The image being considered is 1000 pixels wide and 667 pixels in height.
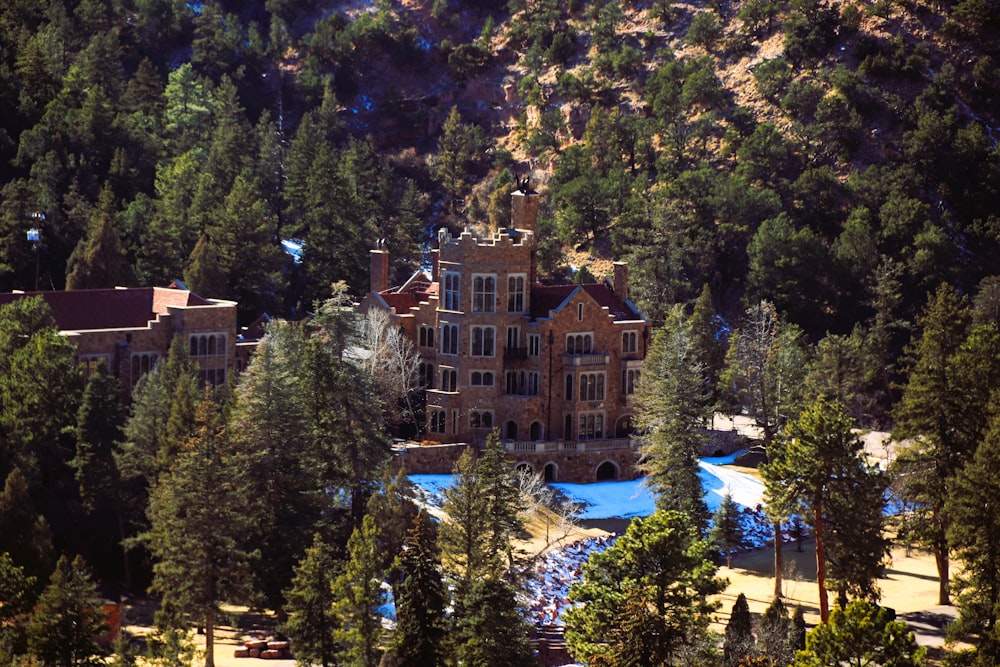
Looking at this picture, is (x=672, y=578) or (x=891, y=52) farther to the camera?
(x=891, y=52)

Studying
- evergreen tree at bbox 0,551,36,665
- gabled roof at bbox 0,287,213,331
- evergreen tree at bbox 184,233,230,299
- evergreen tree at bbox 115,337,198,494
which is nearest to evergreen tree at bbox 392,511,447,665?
evergreen tree at bbox 0,551,36,665

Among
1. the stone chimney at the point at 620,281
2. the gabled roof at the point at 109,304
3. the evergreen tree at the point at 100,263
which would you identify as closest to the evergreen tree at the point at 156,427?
the gabled roof at the point at 109,304

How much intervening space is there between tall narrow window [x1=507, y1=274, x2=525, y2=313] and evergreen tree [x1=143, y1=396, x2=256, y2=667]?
2157 cm

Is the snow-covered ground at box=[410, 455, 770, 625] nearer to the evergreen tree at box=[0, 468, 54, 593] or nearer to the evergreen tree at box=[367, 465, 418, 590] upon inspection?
the evergreen tree at box=[367, 465, 418, 590]

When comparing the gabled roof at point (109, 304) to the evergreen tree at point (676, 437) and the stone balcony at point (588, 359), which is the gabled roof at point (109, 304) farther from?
the evergreen tree at point (676, 437)

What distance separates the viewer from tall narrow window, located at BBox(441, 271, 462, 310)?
87.2m

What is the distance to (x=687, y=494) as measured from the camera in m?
78.3

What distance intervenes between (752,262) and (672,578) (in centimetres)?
5547

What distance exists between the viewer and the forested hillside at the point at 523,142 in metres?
108

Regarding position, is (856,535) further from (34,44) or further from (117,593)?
(34,44)

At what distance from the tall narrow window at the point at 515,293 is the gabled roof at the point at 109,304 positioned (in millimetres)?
14025

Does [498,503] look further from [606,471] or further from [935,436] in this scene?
[606,471]

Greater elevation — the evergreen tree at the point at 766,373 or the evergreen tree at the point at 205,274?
the evergreen tree at the point at 205,274

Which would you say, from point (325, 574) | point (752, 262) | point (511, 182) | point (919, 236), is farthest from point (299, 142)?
point (325, 574)
